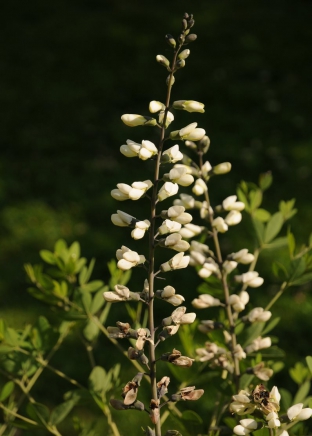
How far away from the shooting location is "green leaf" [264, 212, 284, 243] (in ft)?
4.96

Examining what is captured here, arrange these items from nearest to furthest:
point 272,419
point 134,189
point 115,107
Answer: point 272,419 → point 134,189 → point 115,107

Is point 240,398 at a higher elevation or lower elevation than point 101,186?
higher

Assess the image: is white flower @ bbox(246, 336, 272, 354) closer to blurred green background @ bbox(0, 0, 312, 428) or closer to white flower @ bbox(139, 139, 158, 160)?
white flower @ bbox(139, 139, 158, 160)

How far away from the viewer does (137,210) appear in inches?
141

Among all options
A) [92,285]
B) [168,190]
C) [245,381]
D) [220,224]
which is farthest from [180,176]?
[92,285]

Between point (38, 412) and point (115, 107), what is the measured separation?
368 centimetres

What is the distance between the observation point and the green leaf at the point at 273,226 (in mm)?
1511

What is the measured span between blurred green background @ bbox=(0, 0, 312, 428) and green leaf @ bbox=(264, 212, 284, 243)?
4.22ft

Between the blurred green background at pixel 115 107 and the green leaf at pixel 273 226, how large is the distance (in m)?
1.29

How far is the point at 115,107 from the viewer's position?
4.71 m

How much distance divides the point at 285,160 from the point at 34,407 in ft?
10.1

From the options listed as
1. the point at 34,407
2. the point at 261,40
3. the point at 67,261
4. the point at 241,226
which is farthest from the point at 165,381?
the point at 261,40

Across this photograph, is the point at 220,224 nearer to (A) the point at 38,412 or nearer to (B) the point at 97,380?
(B) the point at 97,380

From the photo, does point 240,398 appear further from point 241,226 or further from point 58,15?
point 58,15
